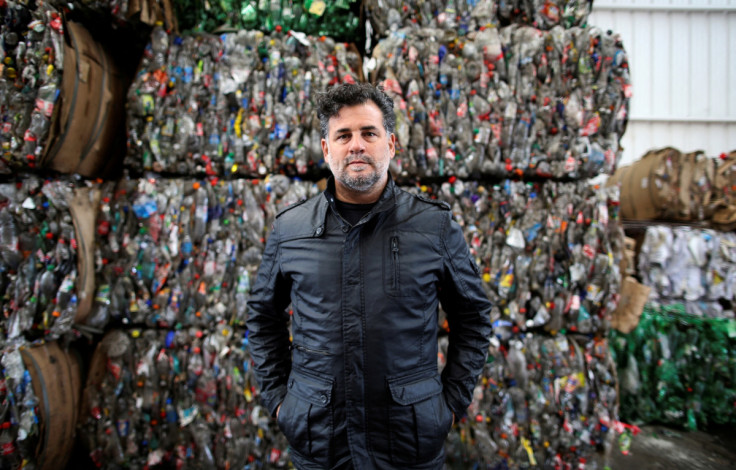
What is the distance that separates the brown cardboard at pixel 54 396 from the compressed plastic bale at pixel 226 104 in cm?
138

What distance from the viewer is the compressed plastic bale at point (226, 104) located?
8.30 feet

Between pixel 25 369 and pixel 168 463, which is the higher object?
pixel 25 369

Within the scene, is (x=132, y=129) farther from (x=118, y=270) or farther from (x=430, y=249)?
(x=430, y=249)

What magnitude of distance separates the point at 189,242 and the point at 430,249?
72.8 inches

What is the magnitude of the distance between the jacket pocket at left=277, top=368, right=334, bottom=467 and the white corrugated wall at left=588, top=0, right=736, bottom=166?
824 centimetres


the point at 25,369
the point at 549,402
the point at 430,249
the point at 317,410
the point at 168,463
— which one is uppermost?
the point at 430,249

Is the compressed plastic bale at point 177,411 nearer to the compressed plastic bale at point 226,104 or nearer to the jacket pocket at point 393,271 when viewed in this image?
the compressed plastic bale at point 226,104

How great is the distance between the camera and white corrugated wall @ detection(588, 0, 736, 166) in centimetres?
686

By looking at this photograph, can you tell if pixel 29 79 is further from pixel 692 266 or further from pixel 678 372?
pixel 692 266

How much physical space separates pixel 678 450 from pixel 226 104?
4.78 m

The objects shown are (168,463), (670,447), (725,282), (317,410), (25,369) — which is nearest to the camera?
(317,410)

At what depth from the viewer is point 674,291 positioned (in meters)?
4.00

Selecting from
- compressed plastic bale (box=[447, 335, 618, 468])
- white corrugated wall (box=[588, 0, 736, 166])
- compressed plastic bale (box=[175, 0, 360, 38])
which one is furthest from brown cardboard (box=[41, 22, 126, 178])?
white corrugated wall (box=[588, 0, 736, 166])

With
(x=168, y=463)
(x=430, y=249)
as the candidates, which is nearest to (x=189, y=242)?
(x=168, y=463)
